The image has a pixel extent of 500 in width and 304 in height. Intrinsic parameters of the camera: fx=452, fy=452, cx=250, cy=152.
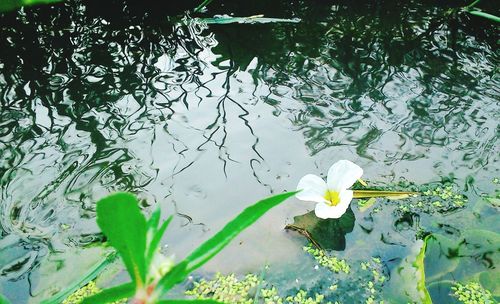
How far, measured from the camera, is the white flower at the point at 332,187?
112cm

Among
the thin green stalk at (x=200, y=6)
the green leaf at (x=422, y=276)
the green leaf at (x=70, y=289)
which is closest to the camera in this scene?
the green leaf at (x=70, y=289)

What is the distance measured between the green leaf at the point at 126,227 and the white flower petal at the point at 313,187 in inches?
34.5

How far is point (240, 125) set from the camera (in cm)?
153

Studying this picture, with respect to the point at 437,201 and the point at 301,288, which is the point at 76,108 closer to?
the point at 301,288

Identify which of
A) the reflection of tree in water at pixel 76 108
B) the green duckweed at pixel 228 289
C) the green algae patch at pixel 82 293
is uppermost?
the reflection of tree in water at pixel 76 108

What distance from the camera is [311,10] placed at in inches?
90.7

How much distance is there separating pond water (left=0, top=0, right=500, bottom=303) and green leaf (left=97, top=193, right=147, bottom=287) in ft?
2.63

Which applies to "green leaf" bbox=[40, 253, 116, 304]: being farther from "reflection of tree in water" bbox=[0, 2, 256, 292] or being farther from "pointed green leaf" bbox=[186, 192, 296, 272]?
"reflection of tree in water" bbox=[0, 2, 256, 292]

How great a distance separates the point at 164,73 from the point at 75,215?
81 centimetres

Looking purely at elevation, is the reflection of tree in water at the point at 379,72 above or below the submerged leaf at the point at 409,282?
above

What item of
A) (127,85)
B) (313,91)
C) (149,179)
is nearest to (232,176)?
(149,179)

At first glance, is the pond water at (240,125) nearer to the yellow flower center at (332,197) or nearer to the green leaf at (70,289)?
the yellow flower center at (332,197)

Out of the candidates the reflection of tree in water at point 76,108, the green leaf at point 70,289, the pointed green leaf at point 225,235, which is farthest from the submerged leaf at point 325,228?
the pointed green leaf at point 225,235

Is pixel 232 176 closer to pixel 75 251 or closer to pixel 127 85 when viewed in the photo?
pixel 75 251
